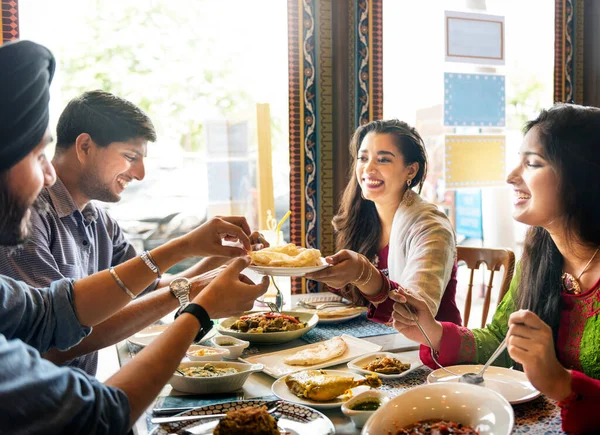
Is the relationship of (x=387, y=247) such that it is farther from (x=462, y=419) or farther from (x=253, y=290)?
(x=462, y=419)

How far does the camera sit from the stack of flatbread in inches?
70.3

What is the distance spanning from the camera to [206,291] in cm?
136

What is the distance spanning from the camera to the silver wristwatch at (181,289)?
1.83 meters

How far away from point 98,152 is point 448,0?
8.50 ft

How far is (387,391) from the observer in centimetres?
152

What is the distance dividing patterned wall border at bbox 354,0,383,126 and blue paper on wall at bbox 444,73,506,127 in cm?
52

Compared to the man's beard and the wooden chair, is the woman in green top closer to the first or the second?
the wooden chair

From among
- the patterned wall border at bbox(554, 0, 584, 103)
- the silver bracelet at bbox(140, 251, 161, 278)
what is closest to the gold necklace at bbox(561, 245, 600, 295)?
the silver bracelet at bbox(140, 251, 161, 278)

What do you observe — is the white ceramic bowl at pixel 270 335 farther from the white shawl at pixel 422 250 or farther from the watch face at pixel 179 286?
the white shawl at pixel 422 250

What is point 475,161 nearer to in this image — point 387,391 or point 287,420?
point 387,391

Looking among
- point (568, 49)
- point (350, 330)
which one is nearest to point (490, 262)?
point (350, 330)

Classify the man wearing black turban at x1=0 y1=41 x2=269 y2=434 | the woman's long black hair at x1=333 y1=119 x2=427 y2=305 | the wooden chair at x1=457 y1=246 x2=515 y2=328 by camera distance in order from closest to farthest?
the man wearing black turban at x1=0 y1=41 x2=269 y2=434 → the wooden chair at x1=457 y1=246 x2=515 y2=328 → the woman's long black hair at x1=333 y1=119 x2=427 y2=305

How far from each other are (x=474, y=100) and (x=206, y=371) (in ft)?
9.64

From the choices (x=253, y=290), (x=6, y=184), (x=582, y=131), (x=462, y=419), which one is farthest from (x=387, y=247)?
(x=6, y=184)
